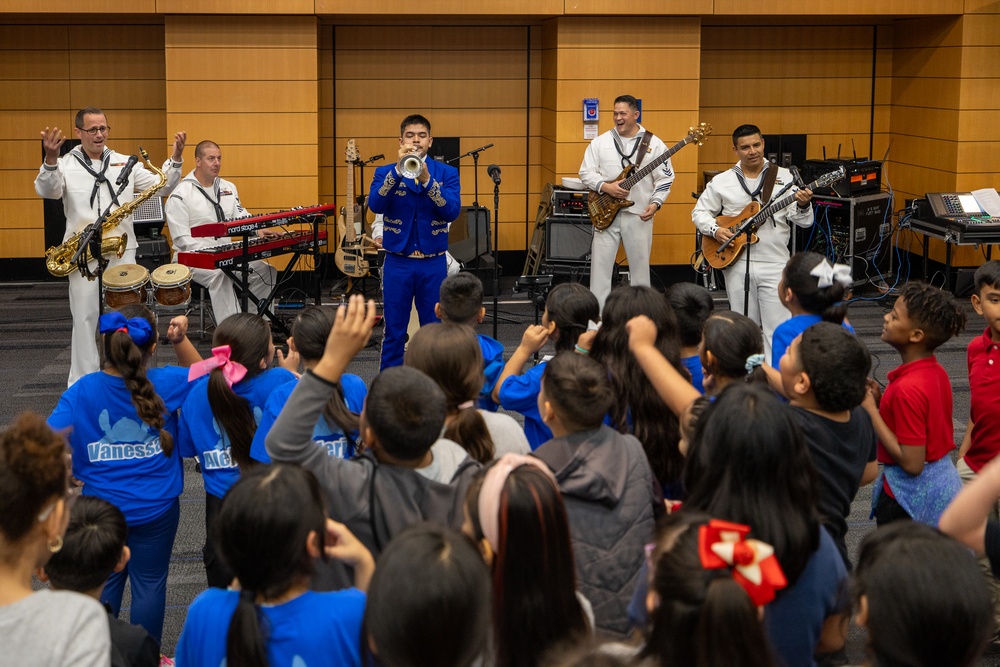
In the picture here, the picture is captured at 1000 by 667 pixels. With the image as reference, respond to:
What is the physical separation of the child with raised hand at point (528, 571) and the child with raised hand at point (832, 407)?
0.94m

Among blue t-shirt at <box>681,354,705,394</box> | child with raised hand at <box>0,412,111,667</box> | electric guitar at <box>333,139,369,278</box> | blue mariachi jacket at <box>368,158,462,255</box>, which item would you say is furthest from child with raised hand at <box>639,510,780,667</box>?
electric guitar at <box>333,139,369,278</box>

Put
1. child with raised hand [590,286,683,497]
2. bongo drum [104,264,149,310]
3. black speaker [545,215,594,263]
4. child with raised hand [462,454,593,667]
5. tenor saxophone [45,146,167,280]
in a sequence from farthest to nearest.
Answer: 1. black speaker [545,215,594,263]
2. tenor saxophone [45,146,167,280]
3. bongo drum [104,264,149,310]
4. child with raised hand [590,286,683,497]
5. child with raised hand [462,454,593,667]

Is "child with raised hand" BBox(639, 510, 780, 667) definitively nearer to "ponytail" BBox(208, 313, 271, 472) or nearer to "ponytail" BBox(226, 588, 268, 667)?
"ponytail" BBox(226, 588, 268, 667)

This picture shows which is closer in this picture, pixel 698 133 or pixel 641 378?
pixel 641 378

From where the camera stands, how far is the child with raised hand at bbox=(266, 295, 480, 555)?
7.97ft

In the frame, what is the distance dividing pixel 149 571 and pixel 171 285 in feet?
12.9

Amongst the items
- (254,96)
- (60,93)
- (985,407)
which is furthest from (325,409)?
(60,93)

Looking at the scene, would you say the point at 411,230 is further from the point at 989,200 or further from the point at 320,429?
the point at 989,200

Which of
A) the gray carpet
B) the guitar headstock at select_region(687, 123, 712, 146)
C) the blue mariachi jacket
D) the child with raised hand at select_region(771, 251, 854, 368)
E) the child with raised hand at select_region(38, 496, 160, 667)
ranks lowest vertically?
the gray carpet

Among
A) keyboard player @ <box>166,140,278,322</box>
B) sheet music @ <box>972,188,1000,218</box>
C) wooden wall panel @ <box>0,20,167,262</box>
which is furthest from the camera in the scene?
wooden wall panel @ <box>0,20,167,262</box>

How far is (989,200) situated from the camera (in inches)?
371

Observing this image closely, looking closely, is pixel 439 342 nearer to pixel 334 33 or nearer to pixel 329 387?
pixel 329 387

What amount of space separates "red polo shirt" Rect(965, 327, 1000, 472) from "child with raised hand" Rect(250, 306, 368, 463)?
194cm

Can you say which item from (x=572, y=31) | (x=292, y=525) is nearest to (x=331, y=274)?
(x=572, y=31)
